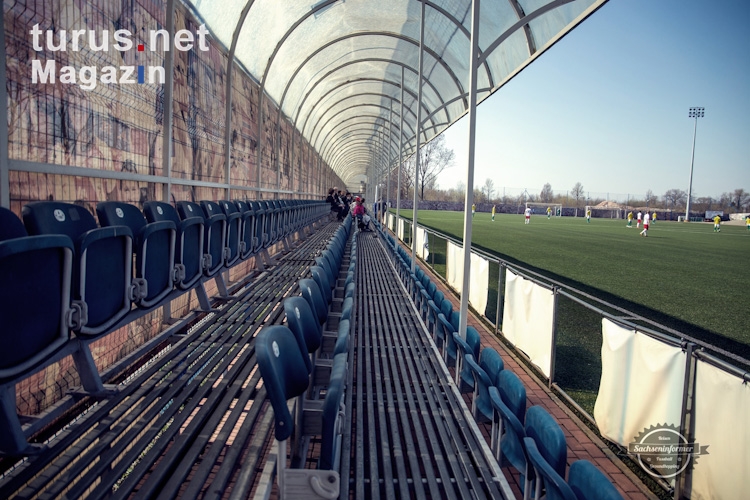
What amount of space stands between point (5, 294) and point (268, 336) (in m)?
1.10

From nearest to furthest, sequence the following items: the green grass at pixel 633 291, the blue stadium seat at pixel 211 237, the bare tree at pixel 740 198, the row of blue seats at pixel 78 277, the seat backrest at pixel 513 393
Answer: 1. the row of blue seats at pixel 78 277
2. the seat backrest at pixel 513 393
3. the blue stadium seat at pixel 211 237
4. the green grass at pixel 633 291
5. the bare tree at pixel 740 198

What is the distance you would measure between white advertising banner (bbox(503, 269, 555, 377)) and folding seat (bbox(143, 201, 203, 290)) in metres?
3.35

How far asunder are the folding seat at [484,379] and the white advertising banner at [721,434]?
3.86ft

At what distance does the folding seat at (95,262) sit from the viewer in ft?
7.81

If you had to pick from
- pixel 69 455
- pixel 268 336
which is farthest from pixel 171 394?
pixel 268 336

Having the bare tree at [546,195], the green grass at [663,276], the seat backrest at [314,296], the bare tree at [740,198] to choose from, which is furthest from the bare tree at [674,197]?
the seat backrest at [314,296]

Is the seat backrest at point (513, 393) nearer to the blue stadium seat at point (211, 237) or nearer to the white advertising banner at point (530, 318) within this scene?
the white advertising banner at point (530, 318)

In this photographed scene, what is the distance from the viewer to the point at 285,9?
838 cm

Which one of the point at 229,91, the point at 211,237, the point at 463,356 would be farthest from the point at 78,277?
the point at 229,91

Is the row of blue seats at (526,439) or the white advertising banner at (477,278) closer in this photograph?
the row of blue seats at (526,439)

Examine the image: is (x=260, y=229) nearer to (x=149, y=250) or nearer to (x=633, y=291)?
(x=149, y=250)

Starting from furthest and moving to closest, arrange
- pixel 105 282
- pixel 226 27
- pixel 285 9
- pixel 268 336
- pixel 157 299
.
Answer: pixel 285 9 < pixel 226 27 < pixel 157 299 < pixel 105 282 < pixel 268 336

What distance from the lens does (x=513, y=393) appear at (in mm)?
A: 2812

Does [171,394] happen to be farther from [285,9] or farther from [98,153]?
[285,9]
